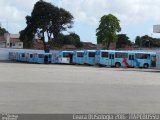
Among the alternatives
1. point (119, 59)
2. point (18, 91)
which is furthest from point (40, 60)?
point (18, 91)

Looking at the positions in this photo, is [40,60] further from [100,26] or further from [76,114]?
[76,114]

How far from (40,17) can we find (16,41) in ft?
196

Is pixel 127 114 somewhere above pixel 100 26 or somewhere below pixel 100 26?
below

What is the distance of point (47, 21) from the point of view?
10056 cm

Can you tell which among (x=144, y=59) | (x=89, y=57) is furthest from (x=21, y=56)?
(x=144, y=59)

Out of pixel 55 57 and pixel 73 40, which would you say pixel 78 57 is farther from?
pixel 73 40

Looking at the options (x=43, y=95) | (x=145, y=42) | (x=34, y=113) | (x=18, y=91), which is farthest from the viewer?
(x=145, y=42)

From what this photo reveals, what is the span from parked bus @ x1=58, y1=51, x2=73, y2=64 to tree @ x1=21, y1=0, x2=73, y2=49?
22.5 metres

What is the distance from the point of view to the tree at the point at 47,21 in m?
100

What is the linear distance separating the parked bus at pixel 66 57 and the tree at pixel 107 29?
14.5 m

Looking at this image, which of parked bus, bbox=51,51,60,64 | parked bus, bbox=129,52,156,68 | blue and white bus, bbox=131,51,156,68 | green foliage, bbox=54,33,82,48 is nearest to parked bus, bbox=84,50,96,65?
blue and white bus, bbox=131,51,156,68

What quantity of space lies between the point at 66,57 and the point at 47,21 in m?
24.8

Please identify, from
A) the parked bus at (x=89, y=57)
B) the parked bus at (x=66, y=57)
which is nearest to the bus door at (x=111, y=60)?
the parked bus at (x=89, y=57)

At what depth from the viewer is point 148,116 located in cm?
1247
